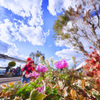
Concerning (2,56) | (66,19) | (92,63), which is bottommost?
(92,63)

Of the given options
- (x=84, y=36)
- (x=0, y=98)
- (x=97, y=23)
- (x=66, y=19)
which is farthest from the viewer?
(x=66, y=19)

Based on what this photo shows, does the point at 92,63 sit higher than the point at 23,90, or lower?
higher

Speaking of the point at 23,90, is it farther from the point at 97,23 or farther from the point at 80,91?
the point at 97,23

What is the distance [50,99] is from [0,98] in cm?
29

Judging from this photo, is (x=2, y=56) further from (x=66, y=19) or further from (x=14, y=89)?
(x=66, y=19)

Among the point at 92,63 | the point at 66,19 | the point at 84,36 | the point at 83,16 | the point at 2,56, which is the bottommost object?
the point at 92,63

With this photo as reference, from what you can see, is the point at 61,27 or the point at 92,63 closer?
the point at 92,63

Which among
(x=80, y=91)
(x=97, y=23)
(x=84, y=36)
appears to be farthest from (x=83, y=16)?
(x=80, y=91)

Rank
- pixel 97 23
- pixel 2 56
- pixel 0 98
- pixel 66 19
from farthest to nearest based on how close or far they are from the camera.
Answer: pixel 66 19, pixel 97 23, pixel 2 56, pixel 0 98

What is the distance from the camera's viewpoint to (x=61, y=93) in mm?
447

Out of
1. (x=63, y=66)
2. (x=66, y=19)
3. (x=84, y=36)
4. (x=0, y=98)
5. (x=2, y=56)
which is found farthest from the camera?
(x=66, y=19)

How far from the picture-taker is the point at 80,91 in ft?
1.63

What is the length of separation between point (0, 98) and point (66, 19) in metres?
6.76

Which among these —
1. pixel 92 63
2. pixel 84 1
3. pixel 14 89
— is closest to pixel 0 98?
pixel 14 89
